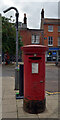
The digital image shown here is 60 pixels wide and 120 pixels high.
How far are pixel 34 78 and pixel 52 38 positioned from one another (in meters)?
30.1

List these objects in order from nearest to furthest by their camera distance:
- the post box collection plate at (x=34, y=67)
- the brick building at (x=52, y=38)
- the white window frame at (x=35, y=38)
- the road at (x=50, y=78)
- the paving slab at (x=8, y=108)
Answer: the post box collection plate at (x=34, y=67), the paving slab at (x=8, y=108), the road at (x=50, y=78), the brick building at (x=52, y=38), the white window frame at (x=35, y=38)

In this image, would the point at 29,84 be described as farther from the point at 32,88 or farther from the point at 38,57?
the point at 38,57

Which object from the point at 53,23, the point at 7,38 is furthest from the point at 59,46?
the point at 7,38

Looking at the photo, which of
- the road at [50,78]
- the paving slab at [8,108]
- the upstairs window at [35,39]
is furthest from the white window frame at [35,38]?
the paving slab at [8,108]

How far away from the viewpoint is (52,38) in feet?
108

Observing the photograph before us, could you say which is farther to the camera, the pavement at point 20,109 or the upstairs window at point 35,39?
the upstairs window at point 35,39

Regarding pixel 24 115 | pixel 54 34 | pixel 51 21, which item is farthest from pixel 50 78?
pixel 51 21

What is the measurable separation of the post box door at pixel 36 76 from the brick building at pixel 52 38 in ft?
94.6

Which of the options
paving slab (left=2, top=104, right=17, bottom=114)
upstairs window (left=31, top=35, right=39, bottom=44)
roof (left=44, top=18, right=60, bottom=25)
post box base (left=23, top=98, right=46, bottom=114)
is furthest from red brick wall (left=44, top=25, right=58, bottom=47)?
post box base (left=23, top=98, right=46, bottom=114)

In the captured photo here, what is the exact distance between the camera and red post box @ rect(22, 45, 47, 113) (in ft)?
13.0

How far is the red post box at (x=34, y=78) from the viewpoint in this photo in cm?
395

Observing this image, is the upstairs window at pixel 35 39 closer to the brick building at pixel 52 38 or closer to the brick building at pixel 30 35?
the brick building at pixel 30 35

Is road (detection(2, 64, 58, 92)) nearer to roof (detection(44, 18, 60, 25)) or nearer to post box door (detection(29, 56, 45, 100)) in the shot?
post box door (detection(29, 56, 45, 100))

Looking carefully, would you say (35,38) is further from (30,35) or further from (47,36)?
(47,36)
